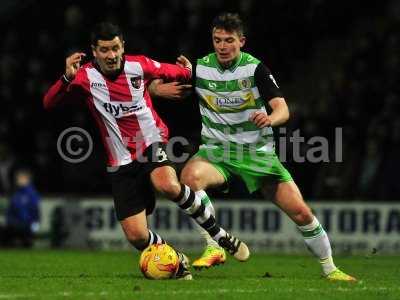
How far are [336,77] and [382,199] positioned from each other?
3289mm

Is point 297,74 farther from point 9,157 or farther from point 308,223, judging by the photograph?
point 308,223

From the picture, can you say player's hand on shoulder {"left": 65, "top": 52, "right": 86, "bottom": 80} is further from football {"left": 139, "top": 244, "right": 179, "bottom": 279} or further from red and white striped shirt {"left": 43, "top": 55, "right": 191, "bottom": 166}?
football {"left": 139, "top": 244, "right": 179, "bottom": 279}

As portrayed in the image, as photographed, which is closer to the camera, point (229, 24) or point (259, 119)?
point (259, 119)

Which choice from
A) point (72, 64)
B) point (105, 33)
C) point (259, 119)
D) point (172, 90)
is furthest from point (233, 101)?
point (72, 64)

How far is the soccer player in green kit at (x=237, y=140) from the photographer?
30.4 ft

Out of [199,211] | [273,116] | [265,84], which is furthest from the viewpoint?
[265,84]

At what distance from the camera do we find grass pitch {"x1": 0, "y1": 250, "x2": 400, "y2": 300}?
7898 millimetres

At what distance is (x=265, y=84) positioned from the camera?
30.2 ft

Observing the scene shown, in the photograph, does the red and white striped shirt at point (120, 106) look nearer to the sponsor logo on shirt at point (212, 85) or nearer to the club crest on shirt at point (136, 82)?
the club crest on shirt at point (136, 82)

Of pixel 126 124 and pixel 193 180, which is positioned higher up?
pixel 126 124

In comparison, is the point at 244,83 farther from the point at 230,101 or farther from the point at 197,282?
the point at 197,282

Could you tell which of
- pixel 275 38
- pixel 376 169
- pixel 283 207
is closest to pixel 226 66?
pixel 283 207

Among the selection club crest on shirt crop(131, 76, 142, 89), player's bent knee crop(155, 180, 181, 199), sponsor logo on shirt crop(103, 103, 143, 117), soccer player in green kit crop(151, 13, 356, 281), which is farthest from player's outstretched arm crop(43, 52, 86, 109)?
player's bent knee crop(155, 180, 181, 199)

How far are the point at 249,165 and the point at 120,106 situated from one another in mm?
1272
